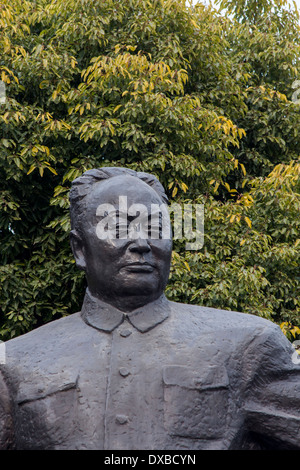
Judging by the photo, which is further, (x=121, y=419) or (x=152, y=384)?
(x=152, y=384)

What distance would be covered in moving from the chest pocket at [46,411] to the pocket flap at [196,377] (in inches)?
17.3

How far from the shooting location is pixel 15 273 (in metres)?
7.95

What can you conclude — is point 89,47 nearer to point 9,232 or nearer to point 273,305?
point 9,232

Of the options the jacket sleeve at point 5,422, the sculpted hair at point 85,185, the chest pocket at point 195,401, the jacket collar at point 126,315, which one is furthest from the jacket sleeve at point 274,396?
the jacket sleeve at point 5,422

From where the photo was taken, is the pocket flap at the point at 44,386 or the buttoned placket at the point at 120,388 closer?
the buttoned placket at the point at 120,388

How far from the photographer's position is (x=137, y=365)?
3775 millimetres

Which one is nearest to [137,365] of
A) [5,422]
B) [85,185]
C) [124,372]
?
[124,372]

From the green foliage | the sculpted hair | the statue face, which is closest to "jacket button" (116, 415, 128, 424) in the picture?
the statue face

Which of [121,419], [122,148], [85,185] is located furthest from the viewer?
[122,148]

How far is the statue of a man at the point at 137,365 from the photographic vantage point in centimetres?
365

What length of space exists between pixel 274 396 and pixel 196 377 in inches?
15.4

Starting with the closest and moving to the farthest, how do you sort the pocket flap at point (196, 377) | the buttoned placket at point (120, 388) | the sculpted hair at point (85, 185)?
the buttoned placket at point (120, 388) → the pocket flap at point (196, 377) → the sculpted hair at point (85, 185)

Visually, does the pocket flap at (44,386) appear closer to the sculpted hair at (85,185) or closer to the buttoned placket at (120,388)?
the buttoned placket at (120,388)

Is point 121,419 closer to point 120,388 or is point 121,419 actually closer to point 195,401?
point 120,388
